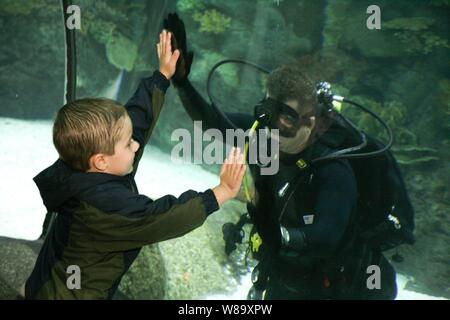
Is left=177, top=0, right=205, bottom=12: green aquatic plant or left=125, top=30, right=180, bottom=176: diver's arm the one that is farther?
left=177, top=0, right=205, bottom=12: green aquatic plant

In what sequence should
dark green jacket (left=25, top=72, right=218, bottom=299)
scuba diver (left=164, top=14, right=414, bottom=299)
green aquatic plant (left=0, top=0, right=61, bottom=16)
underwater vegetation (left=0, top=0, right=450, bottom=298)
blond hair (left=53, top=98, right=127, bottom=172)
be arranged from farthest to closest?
green aquatic plant (left=0, top=0, right=61, bottom=16) < underwater vegetation (left=0, top=0, right=450, bottom=298) < scuba diver (left=164, top=14, right=414, bottom=299) < blond hair (left=53, top=98, right=127, bottom=172) < dark green jacket (left=25, top=72, right=218, bottom=299)

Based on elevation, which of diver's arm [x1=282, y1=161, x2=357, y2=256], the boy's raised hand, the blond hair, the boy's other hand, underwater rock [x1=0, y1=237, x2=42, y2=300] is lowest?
underwater rock [x1=0, y1=237, x2=42, y2=300]

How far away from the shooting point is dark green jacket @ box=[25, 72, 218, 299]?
1.58 meters

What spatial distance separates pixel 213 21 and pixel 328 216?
23.6 feet

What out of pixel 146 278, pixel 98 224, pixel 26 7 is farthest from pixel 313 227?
pixel 26 7

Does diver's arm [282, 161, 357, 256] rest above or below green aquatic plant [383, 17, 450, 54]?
below

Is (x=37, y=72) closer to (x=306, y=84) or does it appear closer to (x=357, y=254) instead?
(x=306, y=84)

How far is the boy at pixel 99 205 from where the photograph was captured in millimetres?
1590

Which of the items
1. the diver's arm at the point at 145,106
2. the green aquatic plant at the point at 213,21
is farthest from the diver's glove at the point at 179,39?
the green aquatic plant at the point at 213,21

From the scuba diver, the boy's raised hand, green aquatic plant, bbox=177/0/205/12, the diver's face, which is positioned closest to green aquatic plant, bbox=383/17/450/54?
green aquatic plant, bbox=177/0/205/12

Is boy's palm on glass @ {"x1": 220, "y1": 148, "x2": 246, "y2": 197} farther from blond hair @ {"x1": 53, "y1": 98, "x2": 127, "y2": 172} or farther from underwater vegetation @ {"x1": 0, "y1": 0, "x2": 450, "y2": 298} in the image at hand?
underwater vegetation @ {"x1": 0, "y1": 0, "x2": 450, "y2": 298}

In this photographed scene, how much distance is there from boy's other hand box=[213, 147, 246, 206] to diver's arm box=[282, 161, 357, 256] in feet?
2.26
